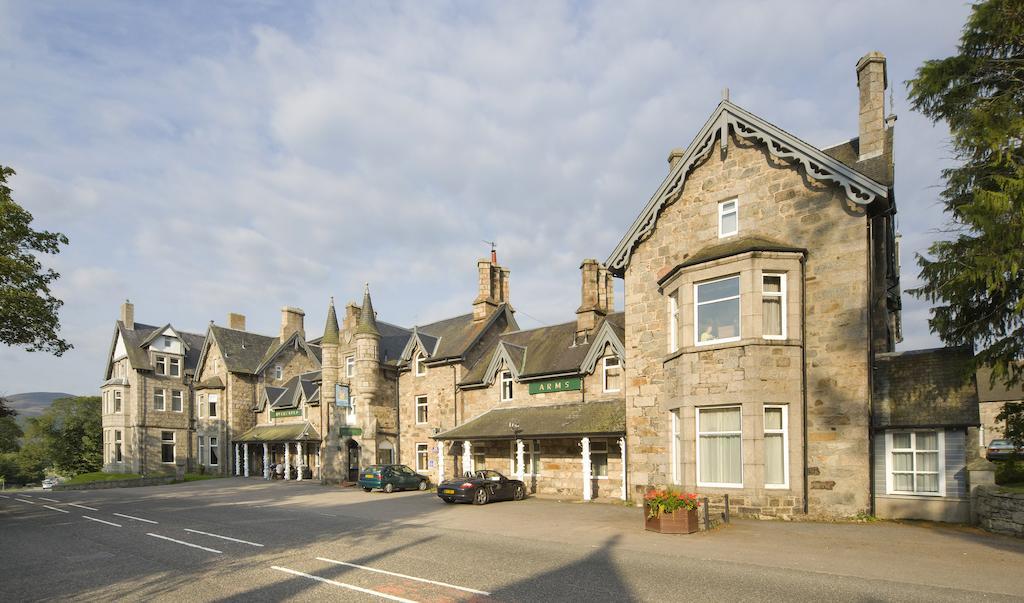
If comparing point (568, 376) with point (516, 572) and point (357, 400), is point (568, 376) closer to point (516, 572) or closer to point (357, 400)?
point (357, 400)

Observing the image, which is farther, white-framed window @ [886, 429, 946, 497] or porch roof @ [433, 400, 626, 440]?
porch roof @ [433, 400, 626, 440]

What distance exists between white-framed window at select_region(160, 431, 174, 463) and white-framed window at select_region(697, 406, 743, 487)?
45301 mm

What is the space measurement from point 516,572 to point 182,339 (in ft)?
164

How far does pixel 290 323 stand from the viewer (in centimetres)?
5162

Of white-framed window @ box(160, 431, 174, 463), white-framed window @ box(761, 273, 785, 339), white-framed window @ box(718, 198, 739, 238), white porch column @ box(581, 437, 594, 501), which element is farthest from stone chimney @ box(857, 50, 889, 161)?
white-framed window @ box(160, 431, 174, 463)

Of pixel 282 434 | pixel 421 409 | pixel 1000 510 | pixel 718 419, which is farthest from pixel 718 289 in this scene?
pixel 282 434

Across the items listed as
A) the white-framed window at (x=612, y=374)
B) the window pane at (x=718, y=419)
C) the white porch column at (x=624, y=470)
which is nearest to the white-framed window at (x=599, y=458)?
the white porch column at (x=624, y=470)

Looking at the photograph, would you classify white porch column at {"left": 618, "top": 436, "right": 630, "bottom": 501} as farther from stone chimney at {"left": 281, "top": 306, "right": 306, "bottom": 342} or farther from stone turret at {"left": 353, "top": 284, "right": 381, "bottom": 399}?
stone chimney at {"left": 281, "top": 306, "right": 306, "bottom": 342}

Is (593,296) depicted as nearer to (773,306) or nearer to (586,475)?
(586,475)

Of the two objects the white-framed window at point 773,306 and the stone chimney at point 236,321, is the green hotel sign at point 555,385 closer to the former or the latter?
the white-framed window at point 773,306

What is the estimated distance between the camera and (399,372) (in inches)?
1460

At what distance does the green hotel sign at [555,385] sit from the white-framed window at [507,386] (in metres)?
1.56

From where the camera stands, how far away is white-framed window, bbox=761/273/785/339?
1772cm

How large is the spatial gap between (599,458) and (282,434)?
26170 mm
